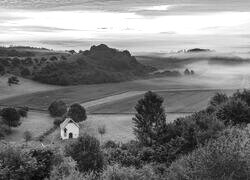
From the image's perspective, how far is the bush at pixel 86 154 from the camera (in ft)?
146

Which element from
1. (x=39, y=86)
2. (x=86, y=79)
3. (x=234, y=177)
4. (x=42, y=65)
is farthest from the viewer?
(x=42, y=65)

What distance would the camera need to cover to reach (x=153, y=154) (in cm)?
5500

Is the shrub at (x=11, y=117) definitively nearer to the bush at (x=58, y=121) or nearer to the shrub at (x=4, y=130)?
the shrub at (x=4, y=130)

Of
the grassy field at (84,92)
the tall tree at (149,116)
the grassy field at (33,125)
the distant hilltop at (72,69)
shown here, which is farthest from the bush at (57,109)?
the distant hilltop at (72,69)

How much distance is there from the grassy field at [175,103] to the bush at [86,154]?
45.8 m

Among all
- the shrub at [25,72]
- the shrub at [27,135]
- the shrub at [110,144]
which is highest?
the shrub at [25,72]

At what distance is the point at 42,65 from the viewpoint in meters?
167

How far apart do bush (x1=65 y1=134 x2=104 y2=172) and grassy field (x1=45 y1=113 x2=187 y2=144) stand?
21.5 meters

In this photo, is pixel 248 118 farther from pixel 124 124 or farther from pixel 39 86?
pixel 39 86

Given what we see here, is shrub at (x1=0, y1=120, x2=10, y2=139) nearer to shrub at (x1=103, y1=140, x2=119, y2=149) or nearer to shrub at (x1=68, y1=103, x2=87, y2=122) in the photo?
shrub at (x1=68, y1=103, x2=87, y2=122)

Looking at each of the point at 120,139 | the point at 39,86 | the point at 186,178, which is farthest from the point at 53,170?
the point at 39,86

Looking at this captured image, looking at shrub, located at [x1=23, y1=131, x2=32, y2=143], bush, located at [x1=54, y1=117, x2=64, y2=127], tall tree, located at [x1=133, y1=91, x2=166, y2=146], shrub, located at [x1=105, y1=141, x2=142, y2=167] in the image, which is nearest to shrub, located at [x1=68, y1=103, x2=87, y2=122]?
bush, located at [x1=54, y1=117, x2=64, y2=127]

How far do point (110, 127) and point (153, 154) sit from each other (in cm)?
2666

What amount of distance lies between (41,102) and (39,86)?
32.2m
